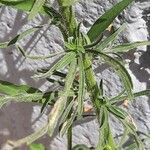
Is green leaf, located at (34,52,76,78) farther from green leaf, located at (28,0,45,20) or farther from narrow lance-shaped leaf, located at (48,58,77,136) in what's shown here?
green leaf, located at (28,0,45,20)

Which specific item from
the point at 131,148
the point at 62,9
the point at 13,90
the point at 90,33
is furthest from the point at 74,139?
the point at 62,9

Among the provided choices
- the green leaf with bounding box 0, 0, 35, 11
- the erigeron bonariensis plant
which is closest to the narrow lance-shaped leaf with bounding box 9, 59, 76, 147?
the erigeron bonariensis plant

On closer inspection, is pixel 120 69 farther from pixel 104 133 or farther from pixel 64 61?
pixel 104 133

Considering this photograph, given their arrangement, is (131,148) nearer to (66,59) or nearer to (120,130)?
(120,130)

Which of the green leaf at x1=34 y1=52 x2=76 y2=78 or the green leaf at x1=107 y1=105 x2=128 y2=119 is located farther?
the green leaf at x1=107 y1=105 x2=128 y2=119

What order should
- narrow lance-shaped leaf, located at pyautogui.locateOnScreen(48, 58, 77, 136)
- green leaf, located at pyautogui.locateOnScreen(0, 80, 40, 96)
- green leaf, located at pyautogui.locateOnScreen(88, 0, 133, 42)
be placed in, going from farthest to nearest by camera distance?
green leaf, located at pyautogui.locateOnScreen(0, 80, 40, 96) → green leaf, located at pyautogui.locateOnScreen(88, 0, 133, 42) → narrow lance-shaped leaf, located at pyautogui.locateOnScreen(48, 58, 77, 136)

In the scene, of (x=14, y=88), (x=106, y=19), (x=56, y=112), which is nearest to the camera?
(x=56, y=112)

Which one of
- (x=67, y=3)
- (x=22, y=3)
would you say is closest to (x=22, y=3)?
(x=22, y=3)

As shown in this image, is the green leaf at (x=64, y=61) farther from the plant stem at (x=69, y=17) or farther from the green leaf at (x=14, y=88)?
the green leaf at (x=14, y=88)
